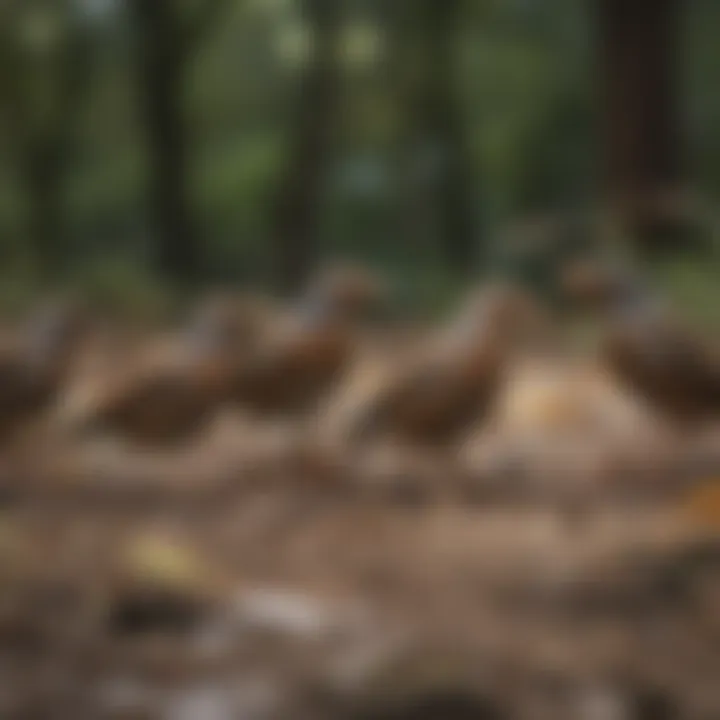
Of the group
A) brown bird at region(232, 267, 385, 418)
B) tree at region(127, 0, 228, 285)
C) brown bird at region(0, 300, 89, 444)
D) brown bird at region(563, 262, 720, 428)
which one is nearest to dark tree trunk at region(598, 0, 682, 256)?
brown bird at region(563, 262, 720, 428)

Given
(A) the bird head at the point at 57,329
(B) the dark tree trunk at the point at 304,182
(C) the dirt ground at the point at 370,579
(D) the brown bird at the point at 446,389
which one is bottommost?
(C) the dirt ground at the point at 370,579

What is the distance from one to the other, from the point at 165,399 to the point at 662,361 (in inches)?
20.7

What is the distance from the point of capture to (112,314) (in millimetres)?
1644

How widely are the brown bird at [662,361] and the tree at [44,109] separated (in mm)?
797

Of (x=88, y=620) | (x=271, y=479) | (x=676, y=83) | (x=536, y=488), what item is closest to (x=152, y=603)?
(x=88, y=620)

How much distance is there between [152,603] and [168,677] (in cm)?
12

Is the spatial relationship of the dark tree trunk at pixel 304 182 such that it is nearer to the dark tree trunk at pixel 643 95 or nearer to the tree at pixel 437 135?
the tree at pixel 437 135

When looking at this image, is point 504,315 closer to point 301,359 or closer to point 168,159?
point 301,359

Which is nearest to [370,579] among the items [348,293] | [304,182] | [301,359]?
[301,359]

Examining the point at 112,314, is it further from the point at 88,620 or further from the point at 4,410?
the point at 88,620

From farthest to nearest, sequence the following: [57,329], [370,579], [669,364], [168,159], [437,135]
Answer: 1. [437,135]
2. [168,159]
3. [57,329]
4. [669,364]
5. [370,579]

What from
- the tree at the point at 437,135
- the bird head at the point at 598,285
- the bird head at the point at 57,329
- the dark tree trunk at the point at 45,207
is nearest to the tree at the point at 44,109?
the dark tree trunk at the point at 45,207

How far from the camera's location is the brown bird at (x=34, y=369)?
1296 mm

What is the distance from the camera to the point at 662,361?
4.51 feet
